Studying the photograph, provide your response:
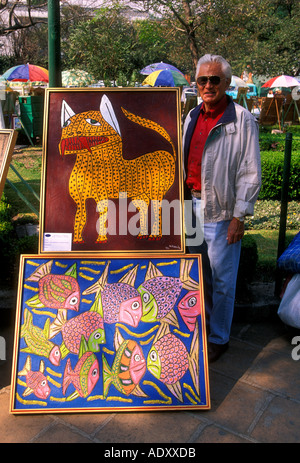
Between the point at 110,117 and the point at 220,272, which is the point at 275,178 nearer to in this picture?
the point at 220,272

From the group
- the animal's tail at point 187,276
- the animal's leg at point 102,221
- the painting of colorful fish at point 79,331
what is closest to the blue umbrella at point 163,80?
the animal's leg at point 102,221

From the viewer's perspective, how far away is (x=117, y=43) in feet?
88.1

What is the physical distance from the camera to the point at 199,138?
318 cm

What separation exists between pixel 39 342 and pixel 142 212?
40.4 inches

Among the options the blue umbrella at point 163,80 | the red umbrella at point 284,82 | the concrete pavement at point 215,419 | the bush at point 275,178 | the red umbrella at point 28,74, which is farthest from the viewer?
the red umbrella at point 284,82

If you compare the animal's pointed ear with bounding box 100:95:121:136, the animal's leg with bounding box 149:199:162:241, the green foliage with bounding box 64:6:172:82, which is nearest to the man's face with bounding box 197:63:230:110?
the animal's pointed ear with bounding box 100:95:121:136

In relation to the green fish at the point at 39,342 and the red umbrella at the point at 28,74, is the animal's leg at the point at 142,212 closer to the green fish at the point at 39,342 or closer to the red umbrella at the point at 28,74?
the green fish at the point at 39,342

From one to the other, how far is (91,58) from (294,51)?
1497 cm

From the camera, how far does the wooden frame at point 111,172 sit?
9.76ft

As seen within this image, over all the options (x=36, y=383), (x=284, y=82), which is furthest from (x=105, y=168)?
(x=284, y=82)

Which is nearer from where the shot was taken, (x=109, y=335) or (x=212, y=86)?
(x=109, y=335)

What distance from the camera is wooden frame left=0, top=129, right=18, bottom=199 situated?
2.95m

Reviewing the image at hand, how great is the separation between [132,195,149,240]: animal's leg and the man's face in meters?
0.78
